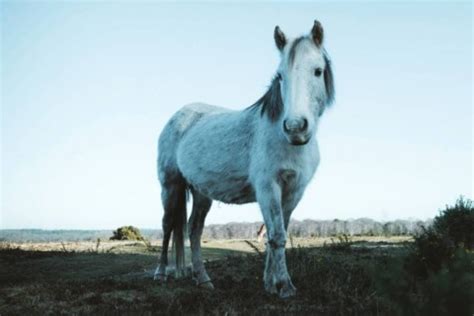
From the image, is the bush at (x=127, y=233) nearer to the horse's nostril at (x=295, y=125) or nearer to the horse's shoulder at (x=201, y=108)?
the horse's shoulder at (x=201, y=108)

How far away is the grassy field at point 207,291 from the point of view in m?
5.16

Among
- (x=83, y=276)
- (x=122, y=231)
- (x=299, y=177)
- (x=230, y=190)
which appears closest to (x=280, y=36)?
(x=299, y=177)

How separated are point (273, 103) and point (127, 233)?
49.3 feet

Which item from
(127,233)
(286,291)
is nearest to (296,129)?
(286,291)

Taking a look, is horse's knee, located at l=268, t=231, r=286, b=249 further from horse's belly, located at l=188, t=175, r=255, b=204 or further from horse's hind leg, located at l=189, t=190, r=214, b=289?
horse's hind leg, located at l=189, t=190, r=214, b=289

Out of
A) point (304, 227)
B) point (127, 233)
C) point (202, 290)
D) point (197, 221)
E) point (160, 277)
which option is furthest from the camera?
point (304, 227)

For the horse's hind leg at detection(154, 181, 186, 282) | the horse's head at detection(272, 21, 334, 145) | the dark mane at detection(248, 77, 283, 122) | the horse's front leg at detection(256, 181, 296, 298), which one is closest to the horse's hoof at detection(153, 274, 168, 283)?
the horse's hind leg at detection(154, 181, 186, 282)

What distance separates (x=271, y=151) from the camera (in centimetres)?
621

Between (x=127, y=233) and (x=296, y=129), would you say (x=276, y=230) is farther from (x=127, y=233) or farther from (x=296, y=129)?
(x=127, y=233)

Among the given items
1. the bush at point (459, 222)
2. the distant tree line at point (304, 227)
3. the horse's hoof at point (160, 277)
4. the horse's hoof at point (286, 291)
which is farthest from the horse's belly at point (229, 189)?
the distant tree line at point (304, 227)

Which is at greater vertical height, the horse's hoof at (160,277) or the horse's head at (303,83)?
the horse's head at (303,83)

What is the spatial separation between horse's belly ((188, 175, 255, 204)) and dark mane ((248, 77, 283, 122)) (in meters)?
0.95

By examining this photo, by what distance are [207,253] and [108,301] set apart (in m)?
6.83

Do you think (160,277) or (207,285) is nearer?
(207,285)
